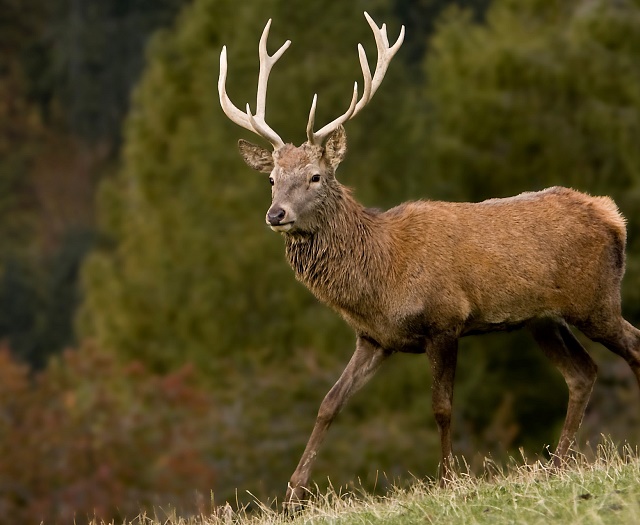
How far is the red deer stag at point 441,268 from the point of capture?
942cm

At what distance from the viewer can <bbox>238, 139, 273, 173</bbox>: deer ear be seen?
10023 millimetres

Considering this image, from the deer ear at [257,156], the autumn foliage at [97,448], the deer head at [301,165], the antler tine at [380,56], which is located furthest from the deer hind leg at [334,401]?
the autumn foliage at [97,448]

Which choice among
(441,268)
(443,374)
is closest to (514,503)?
(443,374)

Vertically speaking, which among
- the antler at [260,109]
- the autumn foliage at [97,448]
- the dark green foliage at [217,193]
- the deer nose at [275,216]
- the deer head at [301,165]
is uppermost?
the antler at [260,109]

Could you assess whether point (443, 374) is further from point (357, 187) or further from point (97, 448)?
point (357, 187)

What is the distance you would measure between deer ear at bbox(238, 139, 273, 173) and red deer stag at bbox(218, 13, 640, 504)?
0.01 m

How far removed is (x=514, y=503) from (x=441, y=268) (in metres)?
2.26

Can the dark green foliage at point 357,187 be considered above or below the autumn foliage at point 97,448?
above

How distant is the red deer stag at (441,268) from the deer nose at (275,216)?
0.01m

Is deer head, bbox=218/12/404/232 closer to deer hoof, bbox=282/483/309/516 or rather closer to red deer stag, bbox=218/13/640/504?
red deer stag, bbox=218/13/640/504

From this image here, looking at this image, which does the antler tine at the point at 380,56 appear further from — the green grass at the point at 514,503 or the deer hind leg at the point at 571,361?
the green grass at the point at 514,503

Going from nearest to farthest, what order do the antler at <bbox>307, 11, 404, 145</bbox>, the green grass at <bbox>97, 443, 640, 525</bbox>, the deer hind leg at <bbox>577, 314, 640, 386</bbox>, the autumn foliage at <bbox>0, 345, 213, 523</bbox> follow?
the green grass at <bbox>97, 443, 640, 525</bbox>, the antler at <bbox>307, 11, 404, 145</bbox>, the deer hind leg at <bbox>577, 314, 640, 386</bbox>, the autumn foliage at <bbox>0, 345, 213, 523</bbox>

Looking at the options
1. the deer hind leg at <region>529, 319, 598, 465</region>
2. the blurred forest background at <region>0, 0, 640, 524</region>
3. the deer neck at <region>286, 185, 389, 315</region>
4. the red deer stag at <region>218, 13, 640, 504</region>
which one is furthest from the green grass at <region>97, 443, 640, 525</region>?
the blurred forest background at <region>0, 0, 640, 524</region>

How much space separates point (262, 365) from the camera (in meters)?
28.4
